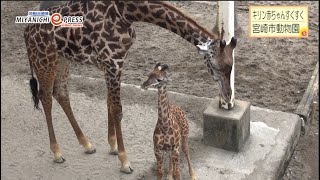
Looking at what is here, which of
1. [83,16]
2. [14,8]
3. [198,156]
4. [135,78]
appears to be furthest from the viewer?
[14,8]

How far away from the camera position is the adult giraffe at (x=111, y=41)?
438 centimetres

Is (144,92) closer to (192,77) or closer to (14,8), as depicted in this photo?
(192,77)

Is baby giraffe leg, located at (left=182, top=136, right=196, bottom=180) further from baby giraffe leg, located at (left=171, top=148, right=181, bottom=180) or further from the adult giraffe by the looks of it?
the adult giraffe

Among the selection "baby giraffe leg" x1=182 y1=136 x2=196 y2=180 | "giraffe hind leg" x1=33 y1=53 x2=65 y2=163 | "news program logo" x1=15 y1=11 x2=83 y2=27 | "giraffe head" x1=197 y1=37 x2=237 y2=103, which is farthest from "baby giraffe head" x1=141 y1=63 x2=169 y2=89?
"giraffe hind leg" x1=33 y1=53 x2=65 y2=163

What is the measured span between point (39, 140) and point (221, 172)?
2.02 meters

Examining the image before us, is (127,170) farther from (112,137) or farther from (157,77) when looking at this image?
(157,77)

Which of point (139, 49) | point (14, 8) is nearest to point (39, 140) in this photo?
point (139, 49)

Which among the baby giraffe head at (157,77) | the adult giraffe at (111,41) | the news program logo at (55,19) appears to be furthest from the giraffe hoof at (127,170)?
the news program logo at (55,19)

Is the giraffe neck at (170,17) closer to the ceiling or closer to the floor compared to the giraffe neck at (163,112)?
closer to the ceiling

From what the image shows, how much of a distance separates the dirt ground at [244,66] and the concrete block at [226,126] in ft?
2.65

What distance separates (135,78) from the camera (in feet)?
24.0

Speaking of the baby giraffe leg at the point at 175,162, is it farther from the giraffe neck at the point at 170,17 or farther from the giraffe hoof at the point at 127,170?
the giraffe neck at the point at 170,17

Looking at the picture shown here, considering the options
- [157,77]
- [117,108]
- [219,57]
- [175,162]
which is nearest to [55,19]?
[117,108]

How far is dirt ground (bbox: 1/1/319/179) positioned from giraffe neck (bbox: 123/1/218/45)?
2165 mm
